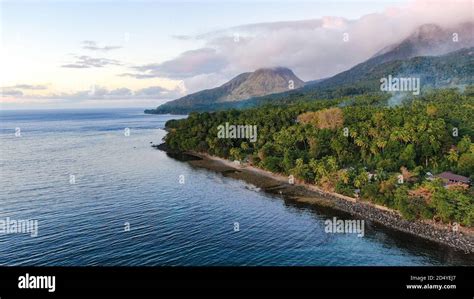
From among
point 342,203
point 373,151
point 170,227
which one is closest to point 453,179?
point 342,203

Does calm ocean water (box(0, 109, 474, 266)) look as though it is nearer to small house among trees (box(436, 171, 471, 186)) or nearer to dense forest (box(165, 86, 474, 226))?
dense forest (box(165, 86, 474, 226))

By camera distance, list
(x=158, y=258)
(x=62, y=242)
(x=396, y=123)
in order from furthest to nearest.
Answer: (x=396, y=123), (x=62, y=242), (x=158, y=258)

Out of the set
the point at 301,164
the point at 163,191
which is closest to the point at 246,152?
the point at 301,164

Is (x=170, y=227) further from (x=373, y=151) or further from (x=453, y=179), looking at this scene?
(x=373, y=151)

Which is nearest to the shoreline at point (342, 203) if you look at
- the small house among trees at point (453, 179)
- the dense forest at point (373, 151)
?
the dense forest at point (373, 151)
